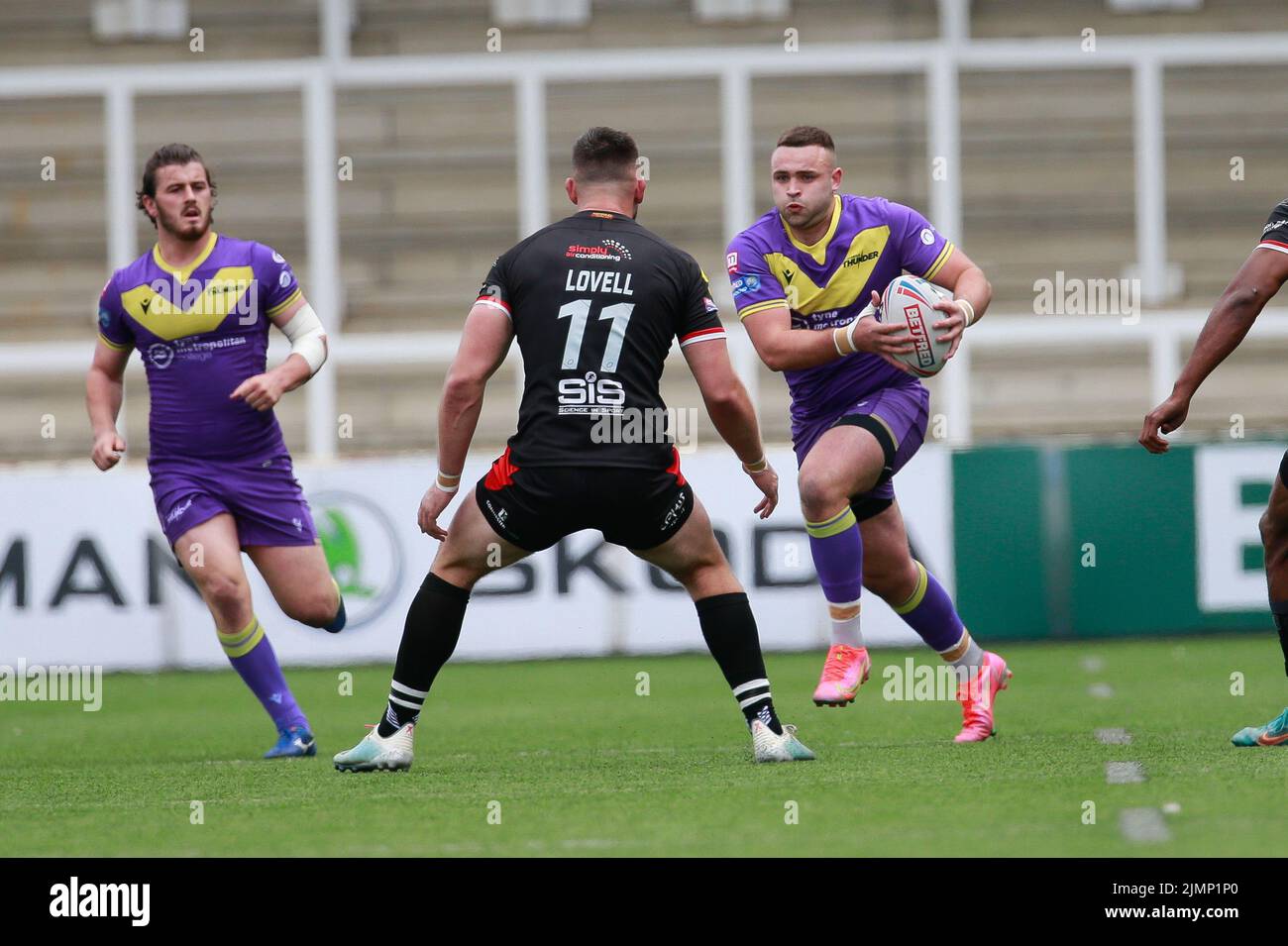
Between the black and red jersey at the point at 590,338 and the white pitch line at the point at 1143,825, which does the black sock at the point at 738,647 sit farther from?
the white pitch line at the point at 1143,825

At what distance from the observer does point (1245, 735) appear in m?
6.66

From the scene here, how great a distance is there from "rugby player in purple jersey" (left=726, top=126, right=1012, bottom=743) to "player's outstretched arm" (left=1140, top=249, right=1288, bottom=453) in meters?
0.89

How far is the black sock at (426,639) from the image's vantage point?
620 cm

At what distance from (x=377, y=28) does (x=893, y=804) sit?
12160 millimetres

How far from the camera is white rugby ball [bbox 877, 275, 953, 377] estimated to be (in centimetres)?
665

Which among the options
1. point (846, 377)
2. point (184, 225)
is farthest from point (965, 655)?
point (184, 225)

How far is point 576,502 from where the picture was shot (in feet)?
19.8

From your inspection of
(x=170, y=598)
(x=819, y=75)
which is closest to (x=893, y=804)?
(x=170, y=598)

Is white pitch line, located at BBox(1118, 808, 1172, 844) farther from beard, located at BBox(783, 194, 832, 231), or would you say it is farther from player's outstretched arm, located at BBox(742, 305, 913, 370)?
beard, located at BBox(783, 194, 832, 231)

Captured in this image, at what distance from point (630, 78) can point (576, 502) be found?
31.0 feet

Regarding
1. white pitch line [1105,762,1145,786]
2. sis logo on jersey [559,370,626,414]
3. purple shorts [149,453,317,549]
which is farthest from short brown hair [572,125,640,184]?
white pitch line [1105,762,1145,786]
